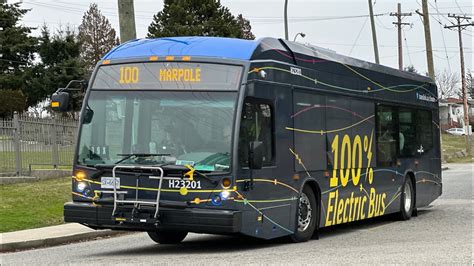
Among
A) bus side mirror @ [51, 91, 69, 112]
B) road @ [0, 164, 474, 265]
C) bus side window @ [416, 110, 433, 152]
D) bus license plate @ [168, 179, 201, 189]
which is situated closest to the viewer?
road @ [0, 164, 474, 265]

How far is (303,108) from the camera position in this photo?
1223 cm

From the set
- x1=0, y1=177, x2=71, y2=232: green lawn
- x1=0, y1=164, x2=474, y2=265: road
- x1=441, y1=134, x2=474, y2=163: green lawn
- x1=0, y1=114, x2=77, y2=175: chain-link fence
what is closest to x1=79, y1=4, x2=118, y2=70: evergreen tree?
x1=441, y1=134, x2=474, y2=163: green lawn

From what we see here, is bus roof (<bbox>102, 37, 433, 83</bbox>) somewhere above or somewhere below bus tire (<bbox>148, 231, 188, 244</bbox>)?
above

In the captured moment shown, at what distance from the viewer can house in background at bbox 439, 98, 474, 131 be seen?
374 feet

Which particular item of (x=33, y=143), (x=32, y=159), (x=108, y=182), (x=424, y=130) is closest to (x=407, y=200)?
(x=424, y=130)

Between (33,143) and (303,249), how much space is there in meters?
14.1

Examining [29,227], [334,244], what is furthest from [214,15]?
[334,244]

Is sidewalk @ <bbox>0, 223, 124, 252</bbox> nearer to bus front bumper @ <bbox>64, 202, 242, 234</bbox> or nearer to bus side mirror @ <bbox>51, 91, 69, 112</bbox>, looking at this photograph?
bus front bumper @ <bbox>64, 202, 242, 234</bbox>

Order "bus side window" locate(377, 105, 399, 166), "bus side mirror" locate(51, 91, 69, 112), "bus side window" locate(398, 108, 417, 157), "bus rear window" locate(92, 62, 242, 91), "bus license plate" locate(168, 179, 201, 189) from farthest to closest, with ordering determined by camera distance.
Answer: "bus side window" locate(398, 108, 417, 157) < "bus side window" locate(377, 105, 399, 166) < "bus side mirror" locate(51, 91, 69, 112) < "bus rear window" locate(92, 62, 242, 91) < "bus license plate" locate(168, 179, 201, 189)

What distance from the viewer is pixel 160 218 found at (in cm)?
1027

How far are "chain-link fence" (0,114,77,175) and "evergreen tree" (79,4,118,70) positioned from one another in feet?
169

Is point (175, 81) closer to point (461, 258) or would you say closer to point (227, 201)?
point (227, 201)

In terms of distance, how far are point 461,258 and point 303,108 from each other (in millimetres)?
3532

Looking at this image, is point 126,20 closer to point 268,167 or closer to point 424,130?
point 424,130
